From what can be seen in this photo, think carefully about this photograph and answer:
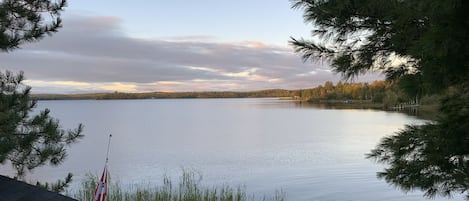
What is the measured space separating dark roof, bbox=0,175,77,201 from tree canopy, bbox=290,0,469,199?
7.40ft

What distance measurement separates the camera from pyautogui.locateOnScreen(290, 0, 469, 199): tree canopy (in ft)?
10.8

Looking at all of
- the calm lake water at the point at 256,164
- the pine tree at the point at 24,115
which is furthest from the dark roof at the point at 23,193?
the calm lake water at the point at 256,164

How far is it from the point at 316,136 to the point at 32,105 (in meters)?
25.0

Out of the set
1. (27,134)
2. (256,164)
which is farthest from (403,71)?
(256,164)

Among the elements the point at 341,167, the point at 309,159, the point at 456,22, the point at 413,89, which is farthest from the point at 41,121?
the point at 309,159

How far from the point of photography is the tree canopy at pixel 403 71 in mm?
3281

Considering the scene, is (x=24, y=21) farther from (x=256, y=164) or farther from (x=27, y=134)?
(x=256, y=164)

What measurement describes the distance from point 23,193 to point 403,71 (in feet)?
9.82

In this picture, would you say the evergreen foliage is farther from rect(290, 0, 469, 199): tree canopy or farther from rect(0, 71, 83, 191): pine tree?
rect(290, 0, 469, 199): tree canopy

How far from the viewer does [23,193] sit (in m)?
3.05

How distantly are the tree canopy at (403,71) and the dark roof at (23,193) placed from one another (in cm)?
226

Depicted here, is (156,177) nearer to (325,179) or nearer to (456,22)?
(325,179)

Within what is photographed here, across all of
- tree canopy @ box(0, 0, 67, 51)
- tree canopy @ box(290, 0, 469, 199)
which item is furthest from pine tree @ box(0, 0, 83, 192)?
tree canopy @ box(290, 0, 469, 199)

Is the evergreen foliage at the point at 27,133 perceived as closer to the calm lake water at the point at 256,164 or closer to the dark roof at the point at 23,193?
the calm lake water at the point at 256,164
